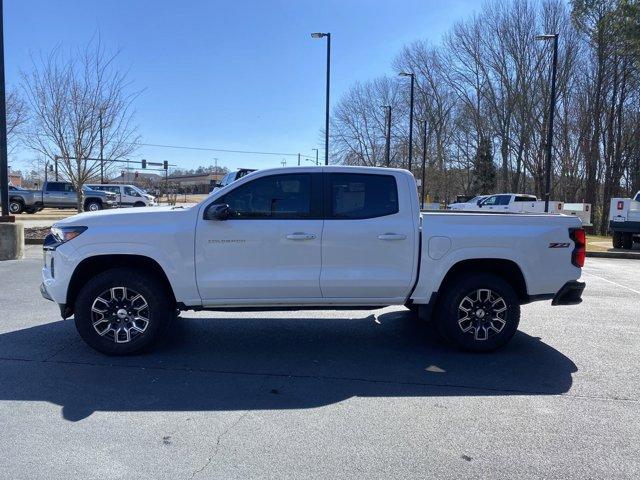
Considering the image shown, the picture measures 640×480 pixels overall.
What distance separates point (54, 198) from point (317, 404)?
106 feet

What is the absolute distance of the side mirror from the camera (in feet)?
17.0

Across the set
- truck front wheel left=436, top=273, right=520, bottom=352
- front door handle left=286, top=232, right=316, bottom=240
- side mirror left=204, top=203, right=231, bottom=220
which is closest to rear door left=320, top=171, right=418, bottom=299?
front door handle left=286, top=232, right=316, bottom=240

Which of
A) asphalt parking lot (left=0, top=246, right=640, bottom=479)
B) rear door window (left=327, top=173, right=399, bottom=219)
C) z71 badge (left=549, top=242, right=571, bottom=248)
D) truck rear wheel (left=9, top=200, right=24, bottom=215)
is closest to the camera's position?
asphalt parking lot (left=0, top=246, right=640, bottom=479)

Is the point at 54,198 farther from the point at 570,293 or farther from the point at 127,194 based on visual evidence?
the point at 570,293

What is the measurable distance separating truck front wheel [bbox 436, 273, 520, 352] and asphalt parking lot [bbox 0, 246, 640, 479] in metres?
0.19

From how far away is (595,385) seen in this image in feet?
15.6

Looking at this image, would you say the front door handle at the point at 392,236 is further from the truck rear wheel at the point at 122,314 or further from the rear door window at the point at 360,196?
the truck rear wheel at the point at 122,314

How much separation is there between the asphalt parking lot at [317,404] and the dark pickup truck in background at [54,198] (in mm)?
25094

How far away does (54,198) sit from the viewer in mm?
31938

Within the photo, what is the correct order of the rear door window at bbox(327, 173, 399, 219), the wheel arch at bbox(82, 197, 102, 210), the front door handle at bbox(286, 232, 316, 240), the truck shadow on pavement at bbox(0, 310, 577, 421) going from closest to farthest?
the truck shadow on pavement at bbox(0, 310, 577, 421) < the front door handle at bbox(286, 232, 316, 240) < the rear door window at bbox(327, 173, 399, 219) < the wheel arch at bbox(82, 197, 102, 210)

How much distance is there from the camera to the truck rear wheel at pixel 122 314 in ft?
17.1

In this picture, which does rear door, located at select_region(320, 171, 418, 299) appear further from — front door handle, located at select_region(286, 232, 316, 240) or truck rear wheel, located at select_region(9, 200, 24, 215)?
truck rear wheel, located at select_region(9, 200, 24, 215)

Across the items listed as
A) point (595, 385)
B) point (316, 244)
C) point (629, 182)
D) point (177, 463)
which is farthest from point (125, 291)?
point (629, 182)

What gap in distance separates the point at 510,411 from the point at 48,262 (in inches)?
178
